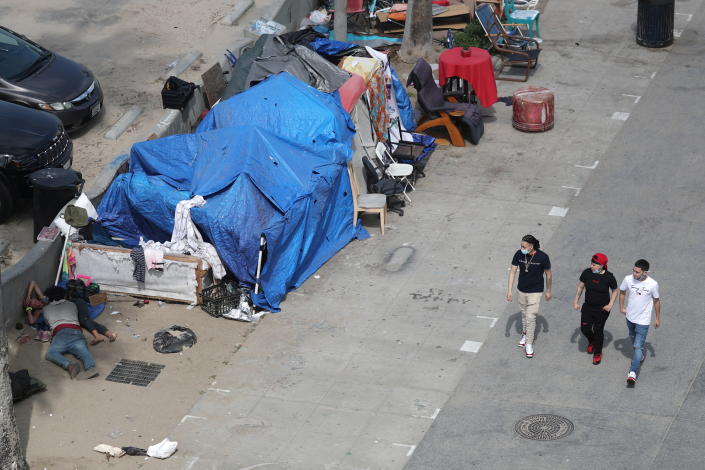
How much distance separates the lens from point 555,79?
68.0 ft

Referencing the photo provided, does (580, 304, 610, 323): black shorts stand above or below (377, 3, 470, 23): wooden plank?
above

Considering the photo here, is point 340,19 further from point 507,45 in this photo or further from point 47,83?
point 47,83

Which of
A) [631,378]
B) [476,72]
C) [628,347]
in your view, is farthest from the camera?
[476,72]

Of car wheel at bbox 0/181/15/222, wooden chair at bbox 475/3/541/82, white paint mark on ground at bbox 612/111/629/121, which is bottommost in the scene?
white paint mark on ground at bbox 612/111/629/121

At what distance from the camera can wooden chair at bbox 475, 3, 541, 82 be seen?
20750mm

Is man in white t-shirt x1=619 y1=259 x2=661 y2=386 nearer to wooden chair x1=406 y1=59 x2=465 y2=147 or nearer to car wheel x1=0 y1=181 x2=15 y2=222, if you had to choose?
wooden chair x1=406 y1=59 x2=465 y2=147

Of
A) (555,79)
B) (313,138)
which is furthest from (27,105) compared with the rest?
(555,79)

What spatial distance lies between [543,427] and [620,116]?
877cm

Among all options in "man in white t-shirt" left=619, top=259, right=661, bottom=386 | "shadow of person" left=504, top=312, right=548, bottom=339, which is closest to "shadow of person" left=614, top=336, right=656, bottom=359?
"man in white t-shirt" left=619, top=259, right=661, bottom=386

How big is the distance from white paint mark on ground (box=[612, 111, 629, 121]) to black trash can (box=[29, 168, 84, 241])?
904cm

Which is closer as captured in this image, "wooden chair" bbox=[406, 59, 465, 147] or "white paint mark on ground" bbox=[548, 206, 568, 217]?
"white paint mark on ground" bbox=[548, 206, 568, 217]

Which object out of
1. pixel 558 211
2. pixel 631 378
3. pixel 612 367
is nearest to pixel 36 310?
pixel 612 367

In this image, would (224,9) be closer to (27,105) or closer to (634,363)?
(27,105)

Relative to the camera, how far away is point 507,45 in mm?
21109
